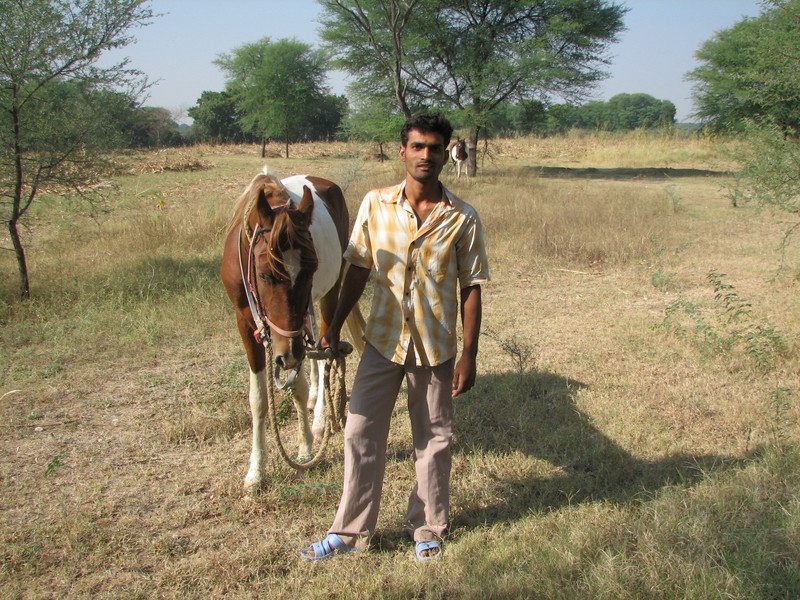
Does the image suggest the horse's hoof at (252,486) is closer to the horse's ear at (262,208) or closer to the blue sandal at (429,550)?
the blue sandal at (429,550)

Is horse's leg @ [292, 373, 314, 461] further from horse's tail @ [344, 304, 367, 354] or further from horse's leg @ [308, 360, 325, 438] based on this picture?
horse's tail @ [344, 304, 367, 354]

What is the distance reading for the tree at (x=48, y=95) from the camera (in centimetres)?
634

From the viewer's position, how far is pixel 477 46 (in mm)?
21297

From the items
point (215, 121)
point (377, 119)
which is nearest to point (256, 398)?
point (377, 119)

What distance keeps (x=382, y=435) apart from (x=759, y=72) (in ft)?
24.5

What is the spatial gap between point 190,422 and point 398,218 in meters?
2.37

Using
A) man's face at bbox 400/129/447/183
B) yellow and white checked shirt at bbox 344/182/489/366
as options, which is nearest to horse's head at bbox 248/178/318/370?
yellow and white checked shirt at bbox 344/182/489/366

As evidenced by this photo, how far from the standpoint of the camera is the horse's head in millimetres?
2635

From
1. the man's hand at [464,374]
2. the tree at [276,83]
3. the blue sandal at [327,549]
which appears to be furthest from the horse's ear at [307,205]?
the tree at [276,83]

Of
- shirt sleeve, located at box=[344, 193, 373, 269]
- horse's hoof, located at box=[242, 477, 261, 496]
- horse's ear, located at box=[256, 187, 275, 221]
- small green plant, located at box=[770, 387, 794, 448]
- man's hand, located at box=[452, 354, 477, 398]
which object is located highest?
horse's ear, located at box=[256, 187, 275, 221]

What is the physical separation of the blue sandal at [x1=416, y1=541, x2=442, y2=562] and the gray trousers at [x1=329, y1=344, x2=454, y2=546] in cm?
3

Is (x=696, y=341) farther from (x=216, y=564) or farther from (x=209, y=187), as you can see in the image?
(x=209, y=187)

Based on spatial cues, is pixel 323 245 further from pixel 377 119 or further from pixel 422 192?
pixel 377 119

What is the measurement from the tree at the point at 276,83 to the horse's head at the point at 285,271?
30.8 metres
